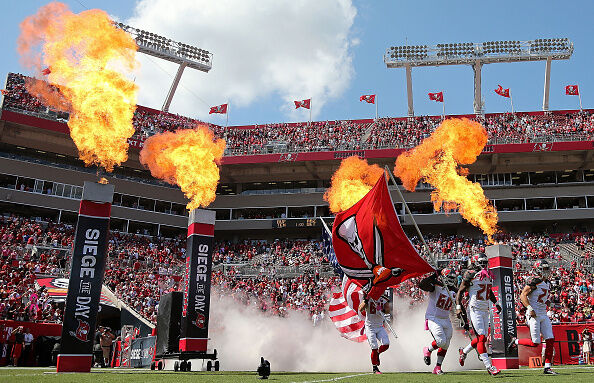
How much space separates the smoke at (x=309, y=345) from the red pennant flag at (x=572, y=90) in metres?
37.0

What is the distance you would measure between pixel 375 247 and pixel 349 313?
4026mm

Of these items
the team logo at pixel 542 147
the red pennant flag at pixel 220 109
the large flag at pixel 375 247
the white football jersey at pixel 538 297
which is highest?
the red pennant flag at pixel 220 109

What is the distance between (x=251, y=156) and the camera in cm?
4566

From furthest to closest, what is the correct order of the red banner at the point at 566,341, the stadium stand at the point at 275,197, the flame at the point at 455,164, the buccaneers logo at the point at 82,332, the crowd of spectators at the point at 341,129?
1. the crowd of spectators at the point at 341,129
2. the stadium stand at the point at 275,197
3. the flame at the point at 455,164
4. the red banner at the point at 566,341
5. the buccaneers logo at the point at 82,332

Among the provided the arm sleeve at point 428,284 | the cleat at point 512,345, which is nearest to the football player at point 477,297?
the arm sleeve at point 428,284

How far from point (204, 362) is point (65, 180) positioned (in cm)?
3298

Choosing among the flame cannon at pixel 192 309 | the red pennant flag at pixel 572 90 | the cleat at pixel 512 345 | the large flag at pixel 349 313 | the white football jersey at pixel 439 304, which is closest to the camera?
the white football jersey at pixel 439 304

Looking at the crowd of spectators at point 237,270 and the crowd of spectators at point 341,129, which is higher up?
the crowd of spectators at point 341,129

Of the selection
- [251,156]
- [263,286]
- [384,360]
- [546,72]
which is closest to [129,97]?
[384,360]

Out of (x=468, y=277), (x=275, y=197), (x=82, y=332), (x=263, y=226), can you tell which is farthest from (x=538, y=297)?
(x=275, y=197)

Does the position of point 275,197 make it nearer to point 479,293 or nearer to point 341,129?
point 341,129

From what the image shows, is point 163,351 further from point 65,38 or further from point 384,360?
point 65,38

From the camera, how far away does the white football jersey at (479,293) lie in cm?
1105

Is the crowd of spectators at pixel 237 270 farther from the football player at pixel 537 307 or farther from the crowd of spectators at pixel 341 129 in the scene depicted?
the football player at pixel 537 307
